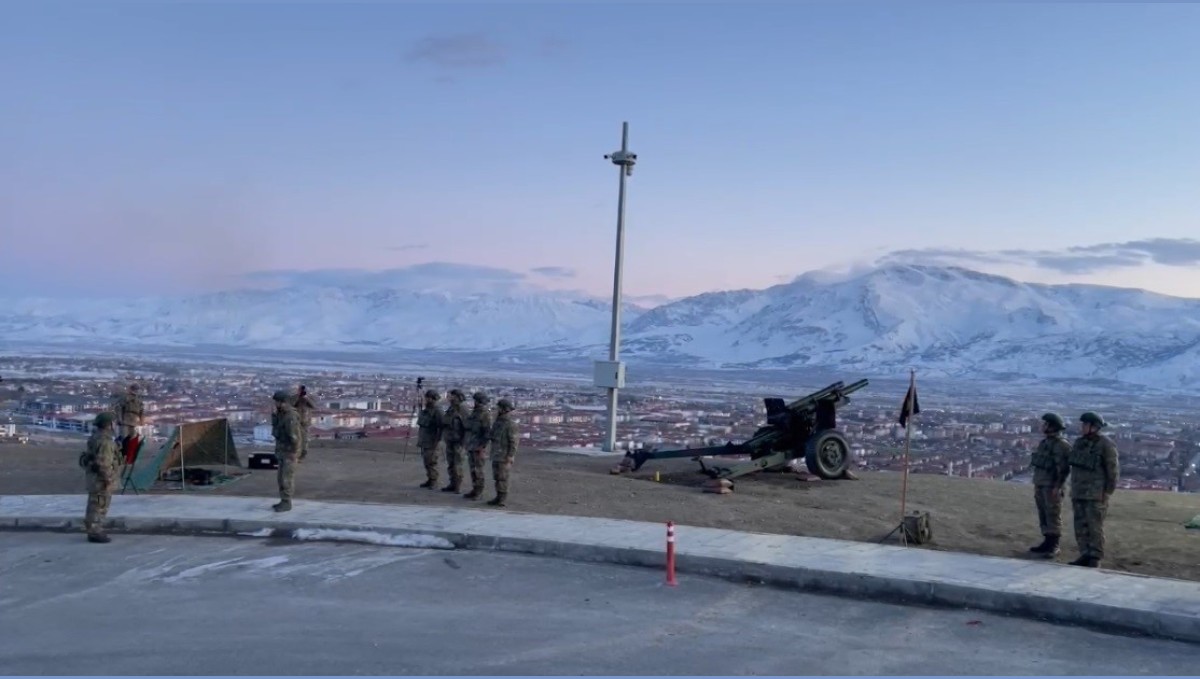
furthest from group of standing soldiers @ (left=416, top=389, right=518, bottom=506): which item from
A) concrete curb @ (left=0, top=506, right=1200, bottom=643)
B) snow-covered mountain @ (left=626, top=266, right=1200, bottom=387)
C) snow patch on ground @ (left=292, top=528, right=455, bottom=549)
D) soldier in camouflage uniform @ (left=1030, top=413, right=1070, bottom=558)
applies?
snow-covered mountain @ (left=626, top=266, right=1200, bottom=387)

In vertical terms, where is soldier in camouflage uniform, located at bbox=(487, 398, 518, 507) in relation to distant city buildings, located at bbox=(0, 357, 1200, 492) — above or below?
above

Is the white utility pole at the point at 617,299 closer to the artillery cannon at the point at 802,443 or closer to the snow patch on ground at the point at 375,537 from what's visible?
the artillery cannon at the point at 802,443

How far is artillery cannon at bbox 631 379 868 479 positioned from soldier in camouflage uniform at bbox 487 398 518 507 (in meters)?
4.43

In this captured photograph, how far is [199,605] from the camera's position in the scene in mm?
9609

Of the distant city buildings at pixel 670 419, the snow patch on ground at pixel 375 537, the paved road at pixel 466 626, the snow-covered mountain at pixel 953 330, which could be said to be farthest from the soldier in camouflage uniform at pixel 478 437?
the snow-covered mountain at pixel 953 330

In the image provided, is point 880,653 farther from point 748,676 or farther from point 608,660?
point 608,660

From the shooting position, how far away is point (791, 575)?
36.2 ft

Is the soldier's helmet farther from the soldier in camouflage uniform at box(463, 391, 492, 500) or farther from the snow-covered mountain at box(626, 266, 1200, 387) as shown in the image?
the snow-covered mountain at box(626, 266, 1200, 387)

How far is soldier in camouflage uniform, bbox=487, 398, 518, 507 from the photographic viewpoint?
584 inches

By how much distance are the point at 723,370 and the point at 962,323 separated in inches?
1084

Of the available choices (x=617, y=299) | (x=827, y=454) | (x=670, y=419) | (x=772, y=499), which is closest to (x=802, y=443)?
(x=827, y=454)

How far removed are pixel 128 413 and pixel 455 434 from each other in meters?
6.21

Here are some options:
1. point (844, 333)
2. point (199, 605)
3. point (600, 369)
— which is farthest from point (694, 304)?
point (199, 605)

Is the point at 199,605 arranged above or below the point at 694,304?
below
